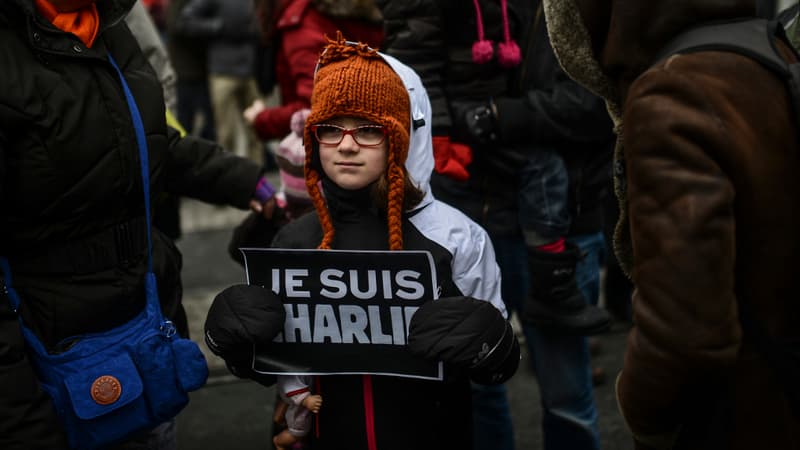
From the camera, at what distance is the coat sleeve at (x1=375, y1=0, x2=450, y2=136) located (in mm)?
2959

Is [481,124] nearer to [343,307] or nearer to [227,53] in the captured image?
[343,307]

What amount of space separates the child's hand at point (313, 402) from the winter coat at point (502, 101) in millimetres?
968

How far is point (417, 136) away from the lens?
2.48 meters

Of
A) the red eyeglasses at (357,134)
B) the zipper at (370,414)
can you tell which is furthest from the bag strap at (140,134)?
the zipper at (370,414)

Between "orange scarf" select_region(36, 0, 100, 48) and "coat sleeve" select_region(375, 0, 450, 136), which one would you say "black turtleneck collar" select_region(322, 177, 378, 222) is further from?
"orange scarf" select_region(36, 0, 100, 48)

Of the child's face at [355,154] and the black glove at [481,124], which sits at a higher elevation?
the child's face at [355,154]

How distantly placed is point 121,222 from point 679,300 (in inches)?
59.9

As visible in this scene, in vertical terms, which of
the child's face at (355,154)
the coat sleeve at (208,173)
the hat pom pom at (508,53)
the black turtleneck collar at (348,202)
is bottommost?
the coat sleeve at (208,173)

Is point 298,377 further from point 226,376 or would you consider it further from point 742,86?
point 226,376

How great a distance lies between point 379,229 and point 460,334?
0.40m

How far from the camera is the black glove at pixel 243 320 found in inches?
89.4

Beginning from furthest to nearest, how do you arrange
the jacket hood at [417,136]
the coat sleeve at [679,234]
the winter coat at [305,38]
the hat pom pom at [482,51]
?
the winter coat at [305,38] < the hat pom pom at [482,51] < the jacket hood at [417,136] < the coat sleeve at [679,234]

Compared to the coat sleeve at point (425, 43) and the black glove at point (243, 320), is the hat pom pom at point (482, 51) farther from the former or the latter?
the black glove at point (243, 320)

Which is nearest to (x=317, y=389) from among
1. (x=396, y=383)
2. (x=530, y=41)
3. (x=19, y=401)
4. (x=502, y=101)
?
(x=396, y=383)
